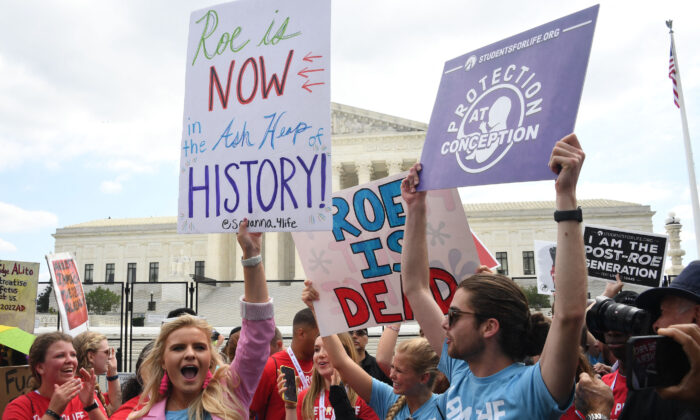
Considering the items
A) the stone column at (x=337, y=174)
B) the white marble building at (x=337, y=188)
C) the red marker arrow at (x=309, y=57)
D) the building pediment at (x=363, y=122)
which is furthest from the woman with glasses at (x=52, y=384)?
the building pediment at (x=363, y=122)

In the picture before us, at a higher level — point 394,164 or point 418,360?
point 394,164

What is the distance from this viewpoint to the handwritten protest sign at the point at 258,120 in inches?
124

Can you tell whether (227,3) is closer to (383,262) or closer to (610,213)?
(383,262)

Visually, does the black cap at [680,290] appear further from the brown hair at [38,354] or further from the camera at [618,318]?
the brown hair at [38,354]

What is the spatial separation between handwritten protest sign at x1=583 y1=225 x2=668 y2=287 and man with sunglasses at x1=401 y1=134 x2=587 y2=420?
4718 mm

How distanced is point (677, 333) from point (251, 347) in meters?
1.80

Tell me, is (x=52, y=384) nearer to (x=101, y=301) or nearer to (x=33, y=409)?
(x=33, y=409)

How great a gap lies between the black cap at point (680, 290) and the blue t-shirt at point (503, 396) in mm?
398

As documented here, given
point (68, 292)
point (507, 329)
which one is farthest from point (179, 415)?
point (68, 292)

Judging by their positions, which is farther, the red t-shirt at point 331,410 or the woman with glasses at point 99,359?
the woman with glasses at point 99,359

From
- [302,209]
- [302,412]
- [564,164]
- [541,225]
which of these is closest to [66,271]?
[302,412]

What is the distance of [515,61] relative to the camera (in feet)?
9.11

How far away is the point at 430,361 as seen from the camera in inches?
132

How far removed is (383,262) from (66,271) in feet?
16.1
